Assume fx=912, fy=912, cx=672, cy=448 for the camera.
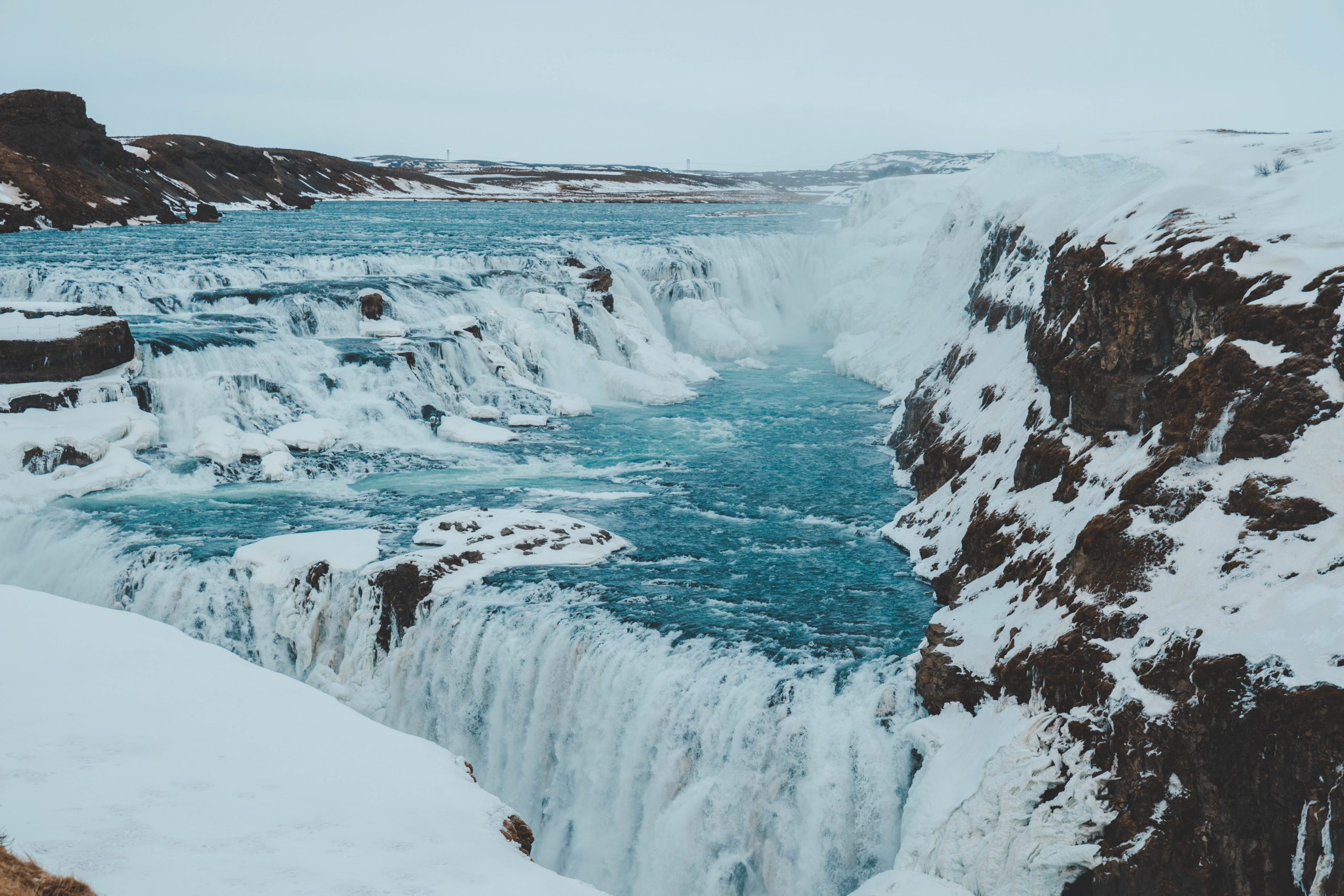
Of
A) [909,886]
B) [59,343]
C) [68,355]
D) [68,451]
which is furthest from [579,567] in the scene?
[59,343]

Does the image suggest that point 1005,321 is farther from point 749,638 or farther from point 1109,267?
point 749,638

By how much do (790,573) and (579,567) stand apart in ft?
9.40

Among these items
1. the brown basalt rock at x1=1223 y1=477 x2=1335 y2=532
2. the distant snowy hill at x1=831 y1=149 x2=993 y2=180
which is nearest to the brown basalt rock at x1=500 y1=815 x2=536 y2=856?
the brown basalt rock at x1=1223 y1=477 x2=1335 y2=532

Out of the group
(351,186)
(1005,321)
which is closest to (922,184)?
(1005,321)

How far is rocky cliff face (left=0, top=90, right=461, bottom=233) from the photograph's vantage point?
44375 mm

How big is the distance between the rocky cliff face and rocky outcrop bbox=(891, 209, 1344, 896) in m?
44.9

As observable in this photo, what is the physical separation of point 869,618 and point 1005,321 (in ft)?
24.0

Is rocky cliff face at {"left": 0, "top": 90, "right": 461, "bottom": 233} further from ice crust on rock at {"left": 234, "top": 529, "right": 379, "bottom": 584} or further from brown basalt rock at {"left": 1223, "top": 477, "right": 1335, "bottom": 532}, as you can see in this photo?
brown basalt rock at {"left": 1223, "top": 477, "right": 1335, "bottom": 532}

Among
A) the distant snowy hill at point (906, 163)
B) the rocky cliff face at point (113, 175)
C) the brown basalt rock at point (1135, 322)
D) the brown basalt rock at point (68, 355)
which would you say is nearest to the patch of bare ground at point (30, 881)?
the brown basalt rock at point (1135, 322)

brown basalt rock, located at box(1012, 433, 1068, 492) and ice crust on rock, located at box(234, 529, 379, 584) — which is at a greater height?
brown basalt rock, located at box(1012, 433, 1068, 492)

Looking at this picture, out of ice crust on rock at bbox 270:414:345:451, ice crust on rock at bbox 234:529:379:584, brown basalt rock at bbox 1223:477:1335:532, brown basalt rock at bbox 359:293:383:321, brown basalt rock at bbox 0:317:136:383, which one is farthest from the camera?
brown basalt rock at bbox 359:293:383:321

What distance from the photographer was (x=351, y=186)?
88.0 metres

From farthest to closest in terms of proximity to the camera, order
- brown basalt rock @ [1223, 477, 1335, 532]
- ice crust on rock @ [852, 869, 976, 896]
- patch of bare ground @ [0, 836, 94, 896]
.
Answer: ice crust on rock @ [852, 869, 976, 896]
brown basalt rock @ [1223, 477, 1335, 532]
patch of bare ground @ [0, 836, 94, 896]

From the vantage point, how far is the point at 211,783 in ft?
18.1
